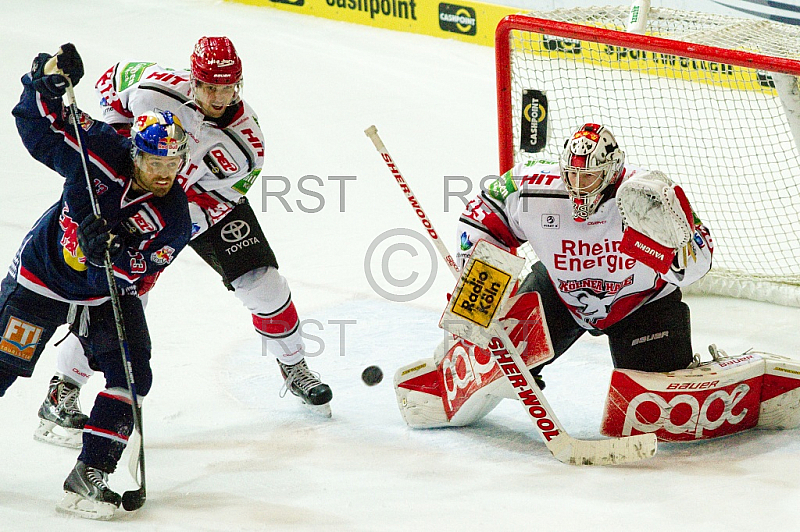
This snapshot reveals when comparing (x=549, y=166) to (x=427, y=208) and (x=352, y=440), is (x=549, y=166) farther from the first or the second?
(x=427, y=208)

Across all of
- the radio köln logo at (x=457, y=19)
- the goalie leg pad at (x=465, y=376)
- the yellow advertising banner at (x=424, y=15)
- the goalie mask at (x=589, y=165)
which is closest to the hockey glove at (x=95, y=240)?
the goalie leg pad at (x=465, y=376)

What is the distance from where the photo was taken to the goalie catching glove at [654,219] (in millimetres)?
→ 2887

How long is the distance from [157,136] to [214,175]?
0.62m

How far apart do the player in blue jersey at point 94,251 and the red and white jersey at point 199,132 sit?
405 millimetres

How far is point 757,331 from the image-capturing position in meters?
4.13

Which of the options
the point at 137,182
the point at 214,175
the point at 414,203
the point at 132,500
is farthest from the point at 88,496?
the point at 414,203

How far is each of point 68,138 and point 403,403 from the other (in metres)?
1.31

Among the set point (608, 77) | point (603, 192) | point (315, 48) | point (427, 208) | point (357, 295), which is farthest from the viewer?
point (315, 48)

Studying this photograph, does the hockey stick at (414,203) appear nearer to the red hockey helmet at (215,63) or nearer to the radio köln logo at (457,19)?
the red hockey helmet at (215,63)

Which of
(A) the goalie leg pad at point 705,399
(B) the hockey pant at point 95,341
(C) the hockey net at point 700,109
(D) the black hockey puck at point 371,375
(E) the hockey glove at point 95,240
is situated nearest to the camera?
(E) the hockey glove at point 95,240

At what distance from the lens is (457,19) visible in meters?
8.05

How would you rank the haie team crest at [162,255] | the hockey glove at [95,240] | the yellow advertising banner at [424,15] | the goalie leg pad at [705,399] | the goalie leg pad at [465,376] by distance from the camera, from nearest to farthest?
the hockey glove at [95,240] < the haie team crest at [162,255] < the goalie leg pad at [705,399] < the goalie leg pad at [465,376] < the yellow advertising banner at [424,15]

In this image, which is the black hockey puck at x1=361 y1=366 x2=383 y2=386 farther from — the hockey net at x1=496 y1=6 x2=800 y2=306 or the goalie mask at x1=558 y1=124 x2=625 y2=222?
the hockey net at x1=496 y1=6 x2=800 y2=306

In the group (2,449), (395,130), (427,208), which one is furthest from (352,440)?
(395,130)
